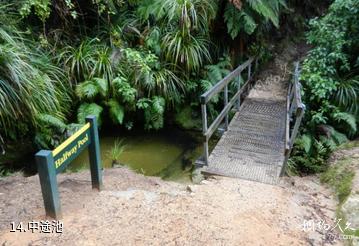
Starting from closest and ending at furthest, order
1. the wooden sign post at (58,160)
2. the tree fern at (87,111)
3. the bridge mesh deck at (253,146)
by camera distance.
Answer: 1. the wooden sign post at (58,160)
2. the bridge mesh deck at (253,146)
3. the tree fern at (87,111)

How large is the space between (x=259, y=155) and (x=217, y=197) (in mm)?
1253

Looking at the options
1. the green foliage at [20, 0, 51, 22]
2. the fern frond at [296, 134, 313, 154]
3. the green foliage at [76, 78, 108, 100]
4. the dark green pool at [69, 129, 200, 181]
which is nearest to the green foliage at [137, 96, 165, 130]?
the dark green pool at [69, 129, 200, 181]

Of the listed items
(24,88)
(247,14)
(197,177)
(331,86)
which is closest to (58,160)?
(24,88)

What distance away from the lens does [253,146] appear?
442cm

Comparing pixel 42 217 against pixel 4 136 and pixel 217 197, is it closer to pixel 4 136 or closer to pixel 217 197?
pixel 217 197

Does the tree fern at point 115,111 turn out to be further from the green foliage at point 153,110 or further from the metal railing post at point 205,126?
the metal railing post at point 205,126

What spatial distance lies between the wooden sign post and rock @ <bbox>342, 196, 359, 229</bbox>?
2286 mm

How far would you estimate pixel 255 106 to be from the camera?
5.66 metres

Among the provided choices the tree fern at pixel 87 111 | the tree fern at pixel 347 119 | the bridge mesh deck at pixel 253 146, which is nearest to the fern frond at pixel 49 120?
the tree fern at pixel 87 111

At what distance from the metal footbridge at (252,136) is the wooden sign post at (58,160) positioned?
132 centimetres

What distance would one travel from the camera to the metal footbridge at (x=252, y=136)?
3.80 m

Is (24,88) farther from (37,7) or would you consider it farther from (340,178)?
(340,178)

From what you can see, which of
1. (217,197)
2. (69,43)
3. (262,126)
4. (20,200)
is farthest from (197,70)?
(20,200)

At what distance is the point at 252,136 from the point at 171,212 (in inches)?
87.9
